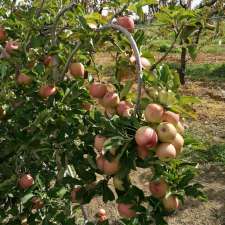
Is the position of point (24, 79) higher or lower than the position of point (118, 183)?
higher

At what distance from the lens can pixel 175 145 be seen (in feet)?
4.69

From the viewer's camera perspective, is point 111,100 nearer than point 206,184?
Yes

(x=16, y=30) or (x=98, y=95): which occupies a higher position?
(x=16, y=30)

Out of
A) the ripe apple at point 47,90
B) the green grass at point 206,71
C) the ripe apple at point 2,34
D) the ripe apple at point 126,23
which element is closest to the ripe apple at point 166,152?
the ripe apple at point 126,23

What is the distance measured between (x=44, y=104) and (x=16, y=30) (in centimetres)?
Answer: 37

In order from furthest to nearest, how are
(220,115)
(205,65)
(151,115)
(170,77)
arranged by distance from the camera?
(205,65) < (220,115) < (170,77) < (151,115)

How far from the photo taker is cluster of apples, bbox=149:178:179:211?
1.50 metres

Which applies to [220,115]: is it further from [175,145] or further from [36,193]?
[175,145]

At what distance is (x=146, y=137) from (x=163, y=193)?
265mm

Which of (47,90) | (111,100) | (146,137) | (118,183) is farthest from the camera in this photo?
(47,90)

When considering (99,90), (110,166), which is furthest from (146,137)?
(99,90)

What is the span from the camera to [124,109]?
159 centimetres

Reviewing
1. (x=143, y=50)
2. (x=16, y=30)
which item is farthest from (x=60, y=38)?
(x=143, y=50)

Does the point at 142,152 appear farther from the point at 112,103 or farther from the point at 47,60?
the point at 47,60
